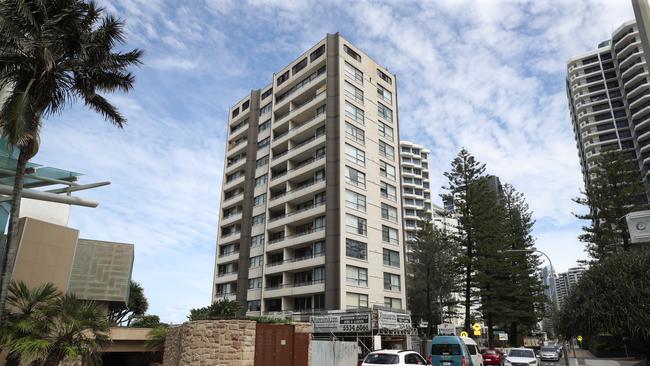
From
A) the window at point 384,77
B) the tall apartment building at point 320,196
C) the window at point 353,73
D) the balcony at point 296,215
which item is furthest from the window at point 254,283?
the window at point 384,77

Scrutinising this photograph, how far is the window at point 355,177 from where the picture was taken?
4627 centimetres

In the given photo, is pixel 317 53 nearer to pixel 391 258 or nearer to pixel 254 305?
pixel 391 258

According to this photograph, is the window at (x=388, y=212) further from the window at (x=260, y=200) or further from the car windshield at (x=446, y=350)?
the car windshield at (x=446, y=350)

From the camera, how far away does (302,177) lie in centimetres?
5053

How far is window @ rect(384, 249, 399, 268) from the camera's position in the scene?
155ft

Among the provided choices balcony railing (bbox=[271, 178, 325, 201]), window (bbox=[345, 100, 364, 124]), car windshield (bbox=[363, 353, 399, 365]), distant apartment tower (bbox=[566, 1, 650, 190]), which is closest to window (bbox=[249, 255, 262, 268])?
balcony railing (bbox=[271, 178, 325, 201])

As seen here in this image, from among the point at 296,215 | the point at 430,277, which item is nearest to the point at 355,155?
the point at 296,215

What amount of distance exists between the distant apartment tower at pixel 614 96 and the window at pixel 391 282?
67.2 metres

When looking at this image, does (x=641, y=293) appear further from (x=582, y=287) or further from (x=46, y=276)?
(x=46, y=276)

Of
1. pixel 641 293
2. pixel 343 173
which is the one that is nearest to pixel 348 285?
pixel 343 173

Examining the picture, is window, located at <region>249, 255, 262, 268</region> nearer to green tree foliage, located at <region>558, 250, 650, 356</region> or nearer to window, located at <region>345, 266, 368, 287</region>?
window, located at <region>345, 266, 368, 287</region>

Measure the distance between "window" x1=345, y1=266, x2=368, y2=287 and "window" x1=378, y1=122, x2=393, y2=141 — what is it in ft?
59.9

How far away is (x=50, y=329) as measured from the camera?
13.5 metres

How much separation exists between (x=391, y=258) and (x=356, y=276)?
274 inches
